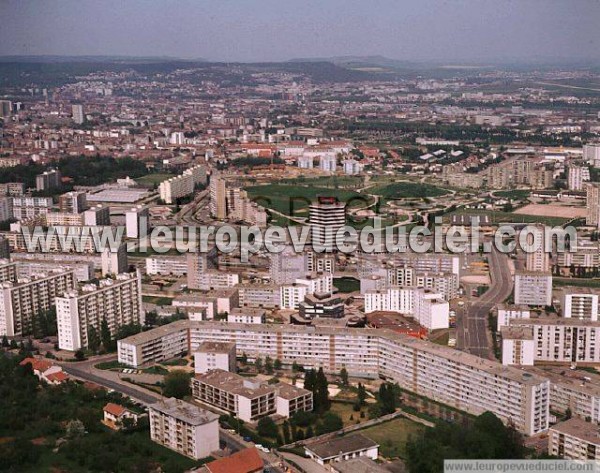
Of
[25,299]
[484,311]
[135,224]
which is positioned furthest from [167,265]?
[484,311]

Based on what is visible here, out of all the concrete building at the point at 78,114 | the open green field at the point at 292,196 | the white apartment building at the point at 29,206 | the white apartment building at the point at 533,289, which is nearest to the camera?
the white apartment building at the point at 533,289

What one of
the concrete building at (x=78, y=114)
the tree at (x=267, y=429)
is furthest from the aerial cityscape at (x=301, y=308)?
the concrete building at (x=78, y=114)

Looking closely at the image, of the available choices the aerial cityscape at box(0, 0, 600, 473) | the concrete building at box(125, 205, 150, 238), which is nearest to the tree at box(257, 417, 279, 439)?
the aerial cityscape at box(0, 0, 600, 473)

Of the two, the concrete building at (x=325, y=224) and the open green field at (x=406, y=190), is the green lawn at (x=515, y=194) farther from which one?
the concrete building at (x=325, y=224)

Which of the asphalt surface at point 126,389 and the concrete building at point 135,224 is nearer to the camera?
the asphalt surface at point 126,389

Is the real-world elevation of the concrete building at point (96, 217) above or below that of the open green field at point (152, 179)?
above

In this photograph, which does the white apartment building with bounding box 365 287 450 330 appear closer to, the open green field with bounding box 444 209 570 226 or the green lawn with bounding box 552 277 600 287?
the green lawn with bounding box 552 277 600 287

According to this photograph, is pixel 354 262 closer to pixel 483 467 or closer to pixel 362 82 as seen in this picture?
pixel 483 467

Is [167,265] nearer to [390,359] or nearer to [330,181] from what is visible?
[390,359]
